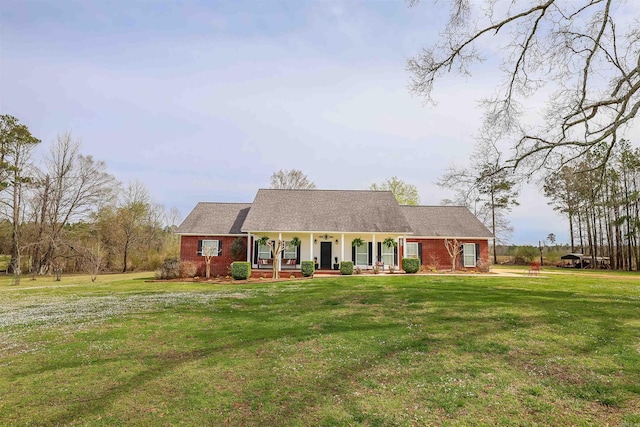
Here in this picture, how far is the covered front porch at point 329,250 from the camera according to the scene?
26.5 meters

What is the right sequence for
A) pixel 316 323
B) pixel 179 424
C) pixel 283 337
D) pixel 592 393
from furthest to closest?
pixel 316 323 < pixel 283 337 < pixel 592 393 < pixel 179 424

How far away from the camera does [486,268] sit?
27.7m

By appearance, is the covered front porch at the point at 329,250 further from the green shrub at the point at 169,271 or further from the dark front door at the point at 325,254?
the green shrub at the point at 169,271

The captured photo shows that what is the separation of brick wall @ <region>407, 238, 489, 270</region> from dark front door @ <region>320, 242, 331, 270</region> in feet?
21.7

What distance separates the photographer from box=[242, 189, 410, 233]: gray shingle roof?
2623 cm

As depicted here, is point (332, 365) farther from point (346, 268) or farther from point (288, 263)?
point (288, 263)

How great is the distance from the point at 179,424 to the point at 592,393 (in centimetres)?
597

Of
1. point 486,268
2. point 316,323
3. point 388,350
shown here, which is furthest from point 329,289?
point 486,268

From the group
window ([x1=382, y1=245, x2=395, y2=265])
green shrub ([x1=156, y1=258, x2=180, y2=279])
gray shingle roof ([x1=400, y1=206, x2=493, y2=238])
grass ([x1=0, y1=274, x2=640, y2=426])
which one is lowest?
grass ([x1=0, y1=274, x2=640, y2=426])

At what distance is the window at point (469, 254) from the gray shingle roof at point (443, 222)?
83 cm

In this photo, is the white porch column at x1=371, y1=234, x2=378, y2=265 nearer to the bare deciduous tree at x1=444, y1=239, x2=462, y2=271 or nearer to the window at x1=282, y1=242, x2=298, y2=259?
the bare deciduous tree at x1=444, y1=239, x2=462, y2=271

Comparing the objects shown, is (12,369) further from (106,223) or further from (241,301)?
(106,223)

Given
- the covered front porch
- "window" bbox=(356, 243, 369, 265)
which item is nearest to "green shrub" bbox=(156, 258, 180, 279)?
the covered front porch

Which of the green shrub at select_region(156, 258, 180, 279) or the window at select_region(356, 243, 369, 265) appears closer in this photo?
the green shrub at select_region(156, 258, 180, 279)
